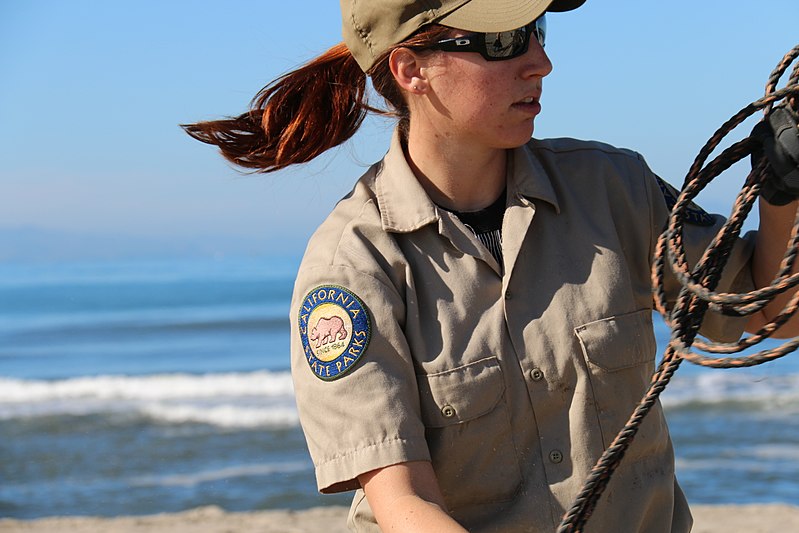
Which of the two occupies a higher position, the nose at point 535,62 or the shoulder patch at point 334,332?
the nose at point 535,62

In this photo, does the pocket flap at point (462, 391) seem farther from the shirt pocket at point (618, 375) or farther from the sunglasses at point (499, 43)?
the sunglasses at point (499, 43)

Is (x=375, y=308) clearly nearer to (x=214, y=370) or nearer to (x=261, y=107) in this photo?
A: (x=261, y=107)

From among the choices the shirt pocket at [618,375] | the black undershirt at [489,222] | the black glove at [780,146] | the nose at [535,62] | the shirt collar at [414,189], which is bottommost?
the shirt pocket at [618,375]

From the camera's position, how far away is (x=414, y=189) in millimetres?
2166

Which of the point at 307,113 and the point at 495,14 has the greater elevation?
the point at 495,14

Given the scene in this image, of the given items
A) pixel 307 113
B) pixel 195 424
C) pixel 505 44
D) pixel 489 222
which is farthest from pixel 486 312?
pixel 195 424

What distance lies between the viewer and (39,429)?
9438mm

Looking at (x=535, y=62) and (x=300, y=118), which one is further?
(x=300, y=118)

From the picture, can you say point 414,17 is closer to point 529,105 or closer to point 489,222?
point 529,105

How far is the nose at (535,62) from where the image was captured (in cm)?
204

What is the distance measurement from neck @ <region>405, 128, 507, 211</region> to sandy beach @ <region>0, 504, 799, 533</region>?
13.5 ft

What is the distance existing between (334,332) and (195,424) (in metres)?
7.75

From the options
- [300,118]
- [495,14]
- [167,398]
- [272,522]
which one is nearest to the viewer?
[495,14]

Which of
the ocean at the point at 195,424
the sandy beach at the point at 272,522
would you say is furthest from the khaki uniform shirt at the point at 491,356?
the ocean at the point at 195,424
